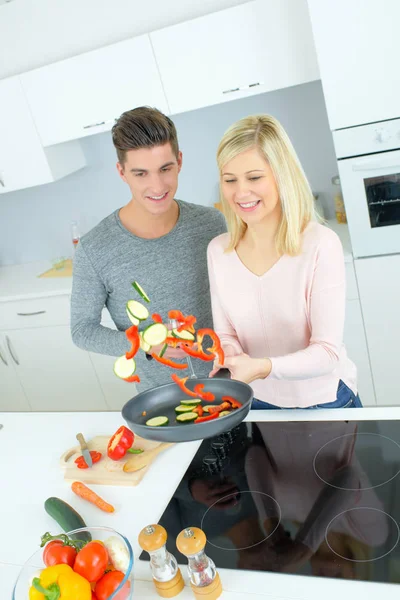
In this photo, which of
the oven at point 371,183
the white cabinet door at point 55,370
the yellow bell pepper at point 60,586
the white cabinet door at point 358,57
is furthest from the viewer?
the white cabinet door at point 55,370

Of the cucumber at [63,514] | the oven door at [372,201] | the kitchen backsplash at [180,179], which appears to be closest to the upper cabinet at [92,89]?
the kitchen backsplash at [180,179]

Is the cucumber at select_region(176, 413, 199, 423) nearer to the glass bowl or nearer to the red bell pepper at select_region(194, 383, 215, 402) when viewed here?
the red bell pepper at select_region(194, 383, 215, 402)

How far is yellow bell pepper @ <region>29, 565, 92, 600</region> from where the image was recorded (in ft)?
3.14

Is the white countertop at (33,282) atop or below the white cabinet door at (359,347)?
atop

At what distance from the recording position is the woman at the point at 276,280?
153 centimetres

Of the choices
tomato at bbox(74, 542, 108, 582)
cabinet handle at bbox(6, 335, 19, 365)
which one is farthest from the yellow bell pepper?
cabinet handle at bbox(6, 335, 19, 365)

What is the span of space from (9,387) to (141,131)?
2534mm

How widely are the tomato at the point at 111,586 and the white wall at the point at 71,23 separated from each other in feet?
8.50

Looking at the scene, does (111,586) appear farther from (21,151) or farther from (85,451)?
(21,151)

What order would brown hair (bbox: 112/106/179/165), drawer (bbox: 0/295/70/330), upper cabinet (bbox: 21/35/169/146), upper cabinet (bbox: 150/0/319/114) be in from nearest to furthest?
brown hair (bbox: 112/106/179/165) → upper cabinet (bbox: 150/0/319/114) → upper cabinet (bbox: 21/35/169/146) → drawer (bbox: 0/295/70/330)

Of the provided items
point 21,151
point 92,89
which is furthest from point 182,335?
point 21,151

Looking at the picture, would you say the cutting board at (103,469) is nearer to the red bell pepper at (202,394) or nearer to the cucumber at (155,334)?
the red bell pepper at (202,394)

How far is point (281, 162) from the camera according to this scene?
1536 mm

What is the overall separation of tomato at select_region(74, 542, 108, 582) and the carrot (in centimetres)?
35
